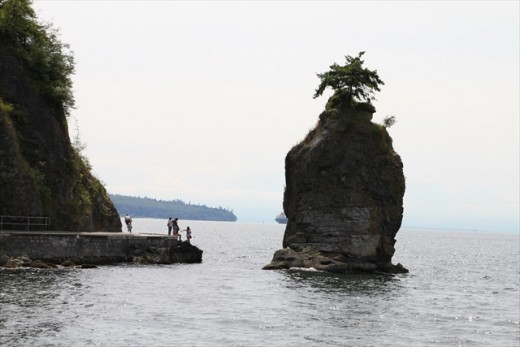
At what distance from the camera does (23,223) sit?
209 ft

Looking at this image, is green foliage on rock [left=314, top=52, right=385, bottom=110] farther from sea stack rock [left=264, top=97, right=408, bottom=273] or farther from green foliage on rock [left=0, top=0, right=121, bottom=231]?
green foliage on rock [left=0, top=0, right=121, bottom=231]

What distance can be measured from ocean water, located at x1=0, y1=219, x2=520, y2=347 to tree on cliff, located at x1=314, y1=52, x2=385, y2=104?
2027 centimetres

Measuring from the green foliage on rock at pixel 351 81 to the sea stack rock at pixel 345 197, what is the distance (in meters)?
0.54

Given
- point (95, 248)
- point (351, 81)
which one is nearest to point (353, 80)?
point (351, 81)

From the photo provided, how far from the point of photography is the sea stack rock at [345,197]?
6844 centimetres

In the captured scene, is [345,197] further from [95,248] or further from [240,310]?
[240,310]

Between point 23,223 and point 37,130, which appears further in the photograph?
point 37,130

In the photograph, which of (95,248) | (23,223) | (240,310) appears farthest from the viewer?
(95,248)

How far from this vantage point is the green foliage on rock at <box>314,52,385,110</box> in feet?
244

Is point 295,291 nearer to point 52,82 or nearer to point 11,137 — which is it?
point 11,137

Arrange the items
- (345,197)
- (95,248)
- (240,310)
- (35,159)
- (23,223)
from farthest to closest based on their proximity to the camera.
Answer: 1. (345,197)
2. (35,159)
3. (95,248)
4. (23,223)
5. (240,310)

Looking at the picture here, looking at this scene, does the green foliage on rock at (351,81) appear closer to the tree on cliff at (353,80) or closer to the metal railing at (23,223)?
the tree on cliff at (353,80)

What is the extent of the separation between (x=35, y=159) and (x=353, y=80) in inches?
1261

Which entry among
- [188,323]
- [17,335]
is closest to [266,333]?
[188,323]
